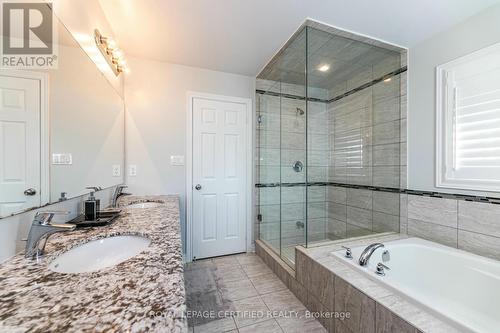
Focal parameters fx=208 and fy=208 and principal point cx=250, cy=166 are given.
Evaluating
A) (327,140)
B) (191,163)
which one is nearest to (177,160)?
(191,163)

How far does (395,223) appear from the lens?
2.21 m

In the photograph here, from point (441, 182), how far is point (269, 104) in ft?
6.64

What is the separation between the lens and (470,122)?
169cm

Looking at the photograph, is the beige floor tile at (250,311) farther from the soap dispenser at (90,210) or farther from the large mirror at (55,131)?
the large mirror at (55,131)

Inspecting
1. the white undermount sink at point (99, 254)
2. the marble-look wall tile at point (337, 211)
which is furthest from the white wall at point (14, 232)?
the marble-look wall tile at point (337, 211)

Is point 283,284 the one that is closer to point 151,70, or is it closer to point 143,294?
point 143,294

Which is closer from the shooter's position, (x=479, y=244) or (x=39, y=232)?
(x=39, y=232)

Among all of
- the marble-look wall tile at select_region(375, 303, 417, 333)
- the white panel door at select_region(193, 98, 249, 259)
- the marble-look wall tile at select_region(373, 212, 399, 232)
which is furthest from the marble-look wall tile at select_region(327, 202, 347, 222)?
the marble-look wall tile at select_region(375, 303, 417, 333)

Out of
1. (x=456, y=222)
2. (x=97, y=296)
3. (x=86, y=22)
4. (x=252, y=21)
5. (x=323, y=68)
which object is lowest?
(x=456, y=222)

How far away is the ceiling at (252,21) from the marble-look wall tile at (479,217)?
151 centimetres

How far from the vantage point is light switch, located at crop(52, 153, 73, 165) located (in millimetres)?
1098

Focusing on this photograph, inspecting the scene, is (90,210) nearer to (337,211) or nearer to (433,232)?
(337,211)

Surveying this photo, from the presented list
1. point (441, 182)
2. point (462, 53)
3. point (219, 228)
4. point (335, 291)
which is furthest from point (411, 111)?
point (219, 228)

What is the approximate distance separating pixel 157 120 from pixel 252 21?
1.49 meters
